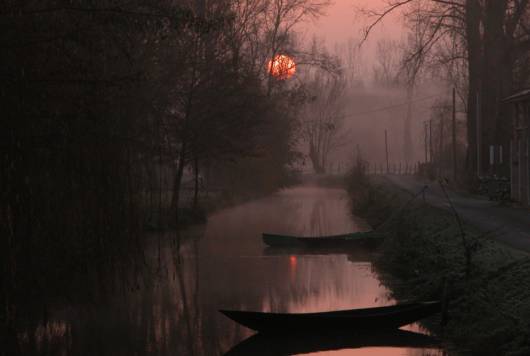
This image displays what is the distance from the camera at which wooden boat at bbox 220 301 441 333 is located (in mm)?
15844

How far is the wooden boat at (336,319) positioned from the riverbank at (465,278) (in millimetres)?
661

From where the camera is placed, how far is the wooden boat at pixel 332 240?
98.3 ft

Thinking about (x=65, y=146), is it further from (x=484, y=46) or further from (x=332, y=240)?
(x=484, y=46)

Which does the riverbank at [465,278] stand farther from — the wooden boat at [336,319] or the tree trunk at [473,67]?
the tree trunk at [473,67]

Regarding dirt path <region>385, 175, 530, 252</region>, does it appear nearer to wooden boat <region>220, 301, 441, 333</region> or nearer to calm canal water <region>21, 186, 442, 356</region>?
calm canal water <region>21, 186, 442, 356</region>

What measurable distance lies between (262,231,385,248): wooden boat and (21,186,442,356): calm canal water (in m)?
0.49

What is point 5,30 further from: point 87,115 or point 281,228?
point 281,228

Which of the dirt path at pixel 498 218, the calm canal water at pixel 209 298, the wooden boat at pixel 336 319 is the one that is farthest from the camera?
the dirt path at pixel 498 218

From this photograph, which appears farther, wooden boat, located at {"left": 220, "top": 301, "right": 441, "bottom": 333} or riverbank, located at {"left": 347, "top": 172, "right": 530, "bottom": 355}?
wooden boat, located at {"left": 220, "top": 301, "right": 441, "bottom": 333}

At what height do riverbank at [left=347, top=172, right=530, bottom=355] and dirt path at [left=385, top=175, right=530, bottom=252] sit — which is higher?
dirt path at [left=385, top=175, right=530, bottom=252]

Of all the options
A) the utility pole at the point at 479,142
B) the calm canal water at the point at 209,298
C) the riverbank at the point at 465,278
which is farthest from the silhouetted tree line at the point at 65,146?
the utility pole at the point at 479,142

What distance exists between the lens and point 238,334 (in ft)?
55.6

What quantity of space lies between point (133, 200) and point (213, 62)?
2121 centimetres

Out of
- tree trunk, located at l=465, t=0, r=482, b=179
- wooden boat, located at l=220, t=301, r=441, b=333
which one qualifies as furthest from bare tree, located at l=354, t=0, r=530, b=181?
wooden boat, located at l=220, t=301, r=441, b=333
